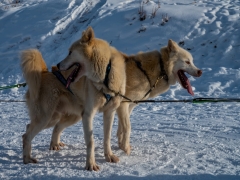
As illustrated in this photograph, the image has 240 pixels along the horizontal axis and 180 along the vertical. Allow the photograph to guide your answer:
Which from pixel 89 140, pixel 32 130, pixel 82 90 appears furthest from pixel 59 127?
pixel 89 140

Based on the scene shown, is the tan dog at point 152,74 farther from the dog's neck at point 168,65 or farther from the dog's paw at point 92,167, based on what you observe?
the dog's paw at point 92,167

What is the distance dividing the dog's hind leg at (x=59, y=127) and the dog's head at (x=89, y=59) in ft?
3.57

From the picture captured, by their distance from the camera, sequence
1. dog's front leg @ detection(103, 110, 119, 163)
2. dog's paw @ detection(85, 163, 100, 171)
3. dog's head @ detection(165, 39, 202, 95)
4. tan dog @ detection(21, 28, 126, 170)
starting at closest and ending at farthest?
dog's paw @ detection(85, 163, 100, 171) < tan dog @ detection(21, 28, 126, 170) < dog's front leg @ detection(103, 110, 119, 163) < dog's head @ detection(165, 39, 202, 95)

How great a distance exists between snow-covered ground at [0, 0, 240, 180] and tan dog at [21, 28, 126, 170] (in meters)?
0.41

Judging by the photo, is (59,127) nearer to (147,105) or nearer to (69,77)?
(69,77)

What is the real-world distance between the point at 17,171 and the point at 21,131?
6.51ft

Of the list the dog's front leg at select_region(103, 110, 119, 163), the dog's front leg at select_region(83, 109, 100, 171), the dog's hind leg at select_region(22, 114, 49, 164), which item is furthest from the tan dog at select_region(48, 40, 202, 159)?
the dog's hind leg at select_region(22, 114, 49, 164)

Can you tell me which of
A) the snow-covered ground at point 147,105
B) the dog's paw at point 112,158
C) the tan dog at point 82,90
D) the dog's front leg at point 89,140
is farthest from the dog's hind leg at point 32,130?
the dog's paw at point 112,158

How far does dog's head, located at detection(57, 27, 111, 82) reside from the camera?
410cm

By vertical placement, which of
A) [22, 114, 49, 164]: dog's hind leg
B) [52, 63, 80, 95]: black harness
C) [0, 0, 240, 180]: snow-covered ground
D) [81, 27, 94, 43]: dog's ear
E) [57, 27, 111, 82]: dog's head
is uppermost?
[81, 27, 94, 43]: dog's ear

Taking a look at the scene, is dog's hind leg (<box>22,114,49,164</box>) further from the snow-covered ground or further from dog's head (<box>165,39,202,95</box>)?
dog's head (<box>165,39,202,95</box>)

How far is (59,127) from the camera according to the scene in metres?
5.02

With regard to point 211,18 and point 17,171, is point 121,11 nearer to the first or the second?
point 211,18

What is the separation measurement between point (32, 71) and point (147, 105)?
370 cm
